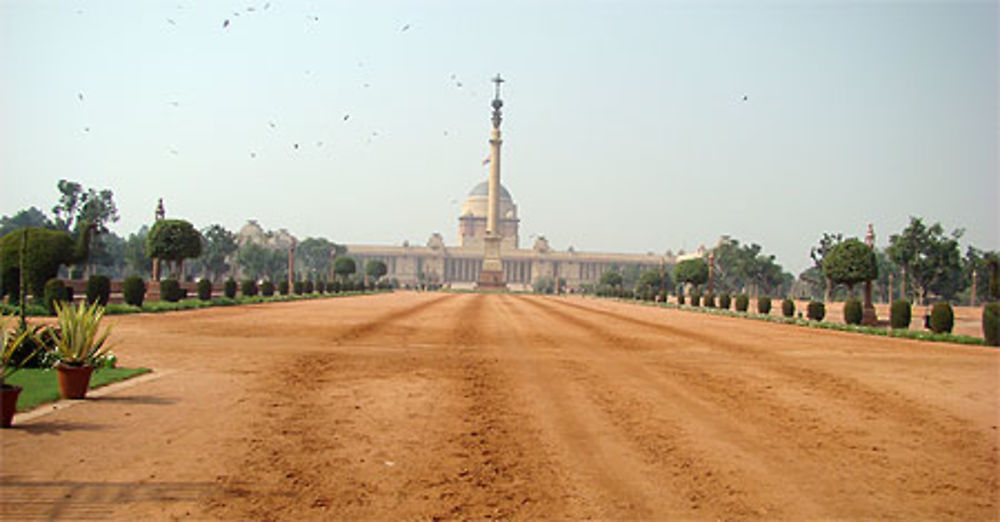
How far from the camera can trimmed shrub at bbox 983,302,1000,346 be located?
2295 centimetres

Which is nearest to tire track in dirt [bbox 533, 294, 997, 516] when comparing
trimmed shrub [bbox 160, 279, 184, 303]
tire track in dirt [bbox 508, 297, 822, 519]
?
tire track in dirt [bbox 508, 297, 822, 519]

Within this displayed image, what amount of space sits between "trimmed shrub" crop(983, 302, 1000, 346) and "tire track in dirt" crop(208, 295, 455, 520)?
1948 centimetres

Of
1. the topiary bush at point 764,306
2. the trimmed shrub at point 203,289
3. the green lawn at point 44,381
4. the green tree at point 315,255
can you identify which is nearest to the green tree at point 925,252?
the topiary bush at point 764,306

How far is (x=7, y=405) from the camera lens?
8086 millimetres

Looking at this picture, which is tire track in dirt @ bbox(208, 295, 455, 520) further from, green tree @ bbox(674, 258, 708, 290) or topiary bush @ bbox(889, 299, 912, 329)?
green tree @ bbox(674, 258, 708, 290)

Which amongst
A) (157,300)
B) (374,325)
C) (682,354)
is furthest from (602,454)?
(157,300)

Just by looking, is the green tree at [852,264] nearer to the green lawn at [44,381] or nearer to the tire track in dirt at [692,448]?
the tire track in dirt at [692,448]

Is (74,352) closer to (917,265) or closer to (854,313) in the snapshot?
(854,313)

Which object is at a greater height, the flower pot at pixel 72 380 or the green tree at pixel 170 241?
the green tree at pixel 170 241

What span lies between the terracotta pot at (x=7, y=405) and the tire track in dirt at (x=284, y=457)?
2.28 meters

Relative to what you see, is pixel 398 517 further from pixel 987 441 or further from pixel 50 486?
pixel 987 441

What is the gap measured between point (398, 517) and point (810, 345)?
58.4 feet

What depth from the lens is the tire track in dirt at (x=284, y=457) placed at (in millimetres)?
6141

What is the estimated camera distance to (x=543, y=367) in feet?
48.3
